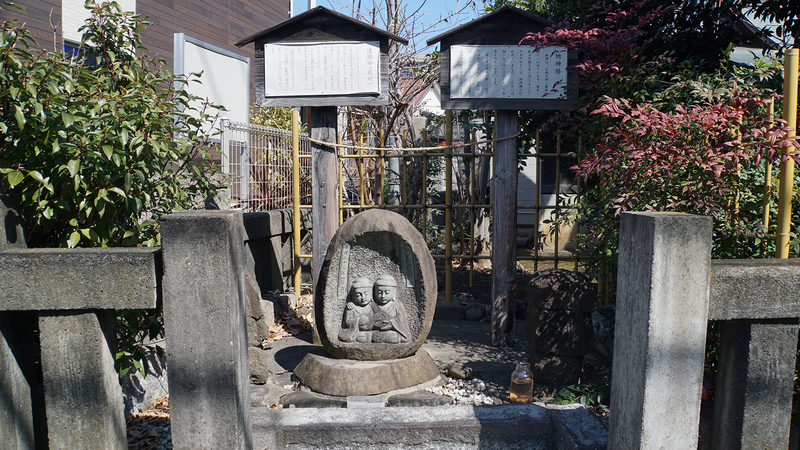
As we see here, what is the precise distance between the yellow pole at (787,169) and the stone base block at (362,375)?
7.83 feet

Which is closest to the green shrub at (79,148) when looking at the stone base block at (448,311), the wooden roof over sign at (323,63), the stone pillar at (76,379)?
the stone pillar at (76,379)

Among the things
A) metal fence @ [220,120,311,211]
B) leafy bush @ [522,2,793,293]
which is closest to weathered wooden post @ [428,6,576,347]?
leafy bush @ [522,2,793,293]

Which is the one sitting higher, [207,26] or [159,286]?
[207,26]

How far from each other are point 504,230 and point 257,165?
320 centimetres

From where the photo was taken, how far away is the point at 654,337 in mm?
1966

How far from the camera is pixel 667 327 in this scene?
77.5 inches

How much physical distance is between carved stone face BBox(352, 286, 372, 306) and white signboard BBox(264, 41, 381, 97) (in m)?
1.80

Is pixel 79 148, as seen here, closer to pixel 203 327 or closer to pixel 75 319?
pixel 75 319

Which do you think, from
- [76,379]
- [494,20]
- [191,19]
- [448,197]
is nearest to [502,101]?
[494,20]

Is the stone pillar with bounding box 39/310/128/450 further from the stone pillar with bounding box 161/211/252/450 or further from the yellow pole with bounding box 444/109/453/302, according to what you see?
the yellow pole with bounding box 444/109/453/302

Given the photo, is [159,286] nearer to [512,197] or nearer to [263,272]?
[512,197]

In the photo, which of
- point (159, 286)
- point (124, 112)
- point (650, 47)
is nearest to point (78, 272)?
point (159, 286)

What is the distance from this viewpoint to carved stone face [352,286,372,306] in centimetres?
400

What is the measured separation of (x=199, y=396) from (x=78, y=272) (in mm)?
648
